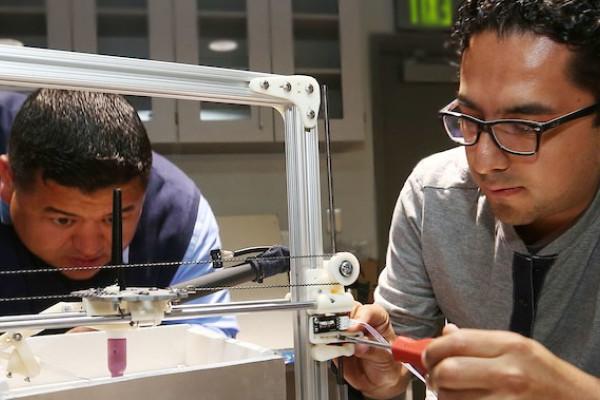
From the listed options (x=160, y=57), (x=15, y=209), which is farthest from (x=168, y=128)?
(x=15, y=209)

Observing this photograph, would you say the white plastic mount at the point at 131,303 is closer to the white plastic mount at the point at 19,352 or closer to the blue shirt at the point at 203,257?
the white plastic mount at the point at 19,352

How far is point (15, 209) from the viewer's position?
1.15m

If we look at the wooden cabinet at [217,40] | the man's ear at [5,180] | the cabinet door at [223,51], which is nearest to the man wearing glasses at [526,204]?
the man's ear at [5,180]

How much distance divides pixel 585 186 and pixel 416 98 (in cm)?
186

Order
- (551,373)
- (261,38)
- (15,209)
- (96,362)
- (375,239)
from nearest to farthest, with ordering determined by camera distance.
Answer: (551,373) → (96,362) → (15,209) → (261,38) → (375,239)

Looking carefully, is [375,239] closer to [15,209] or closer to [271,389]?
[15,209]

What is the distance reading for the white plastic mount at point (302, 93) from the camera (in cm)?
69

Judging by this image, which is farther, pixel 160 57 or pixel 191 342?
pixel 160 57

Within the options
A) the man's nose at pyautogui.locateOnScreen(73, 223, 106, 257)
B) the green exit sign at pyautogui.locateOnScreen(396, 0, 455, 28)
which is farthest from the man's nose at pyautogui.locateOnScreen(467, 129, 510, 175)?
the green exit sign at pyautogui.locateOnScreen(396, 0, 455, 28)

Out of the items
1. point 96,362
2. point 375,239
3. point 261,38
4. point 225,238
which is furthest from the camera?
point 375,239

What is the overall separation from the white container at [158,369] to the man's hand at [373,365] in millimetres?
133

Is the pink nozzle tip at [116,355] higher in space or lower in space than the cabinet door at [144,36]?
lower

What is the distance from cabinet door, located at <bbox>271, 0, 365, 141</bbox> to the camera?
2404mm

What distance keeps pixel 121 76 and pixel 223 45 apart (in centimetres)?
175
